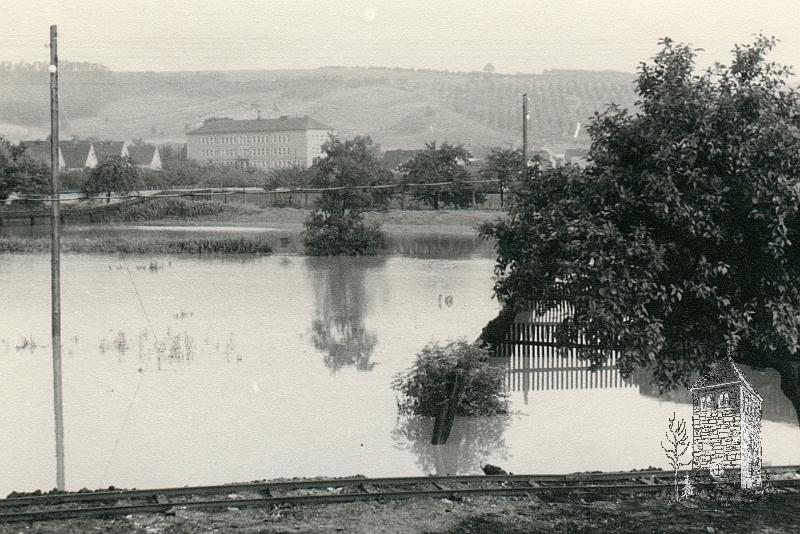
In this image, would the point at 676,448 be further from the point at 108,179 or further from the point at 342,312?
the point at 108,179

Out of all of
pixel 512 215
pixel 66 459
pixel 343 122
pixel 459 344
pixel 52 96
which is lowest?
pixel 66 459

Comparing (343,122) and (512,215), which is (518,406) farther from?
(343,122)

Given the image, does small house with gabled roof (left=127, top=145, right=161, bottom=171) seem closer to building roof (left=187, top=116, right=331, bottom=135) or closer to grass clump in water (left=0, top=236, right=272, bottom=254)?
building roof (left=187, top=116, right=331, bottom=135)

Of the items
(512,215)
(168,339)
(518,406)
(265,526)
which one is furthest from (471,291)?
(265,526)

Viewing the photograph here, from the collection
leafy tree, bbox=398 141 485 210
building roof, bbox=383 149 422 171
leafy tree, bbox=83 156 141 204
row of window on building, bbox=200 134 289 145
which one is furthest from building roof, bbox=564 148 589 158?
row of window on building, bbox=200 134 289 145

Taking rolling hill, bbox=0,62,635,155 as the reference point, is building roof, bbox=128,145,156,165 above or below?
below

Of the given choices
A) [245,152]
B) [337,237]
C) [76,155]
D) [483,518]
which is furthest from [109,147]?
[483,518]

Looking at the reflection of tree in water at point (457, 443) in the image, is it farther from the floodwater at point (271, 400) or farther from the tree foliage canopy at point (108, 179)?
the tree foliage canopy at point (108, 179)
